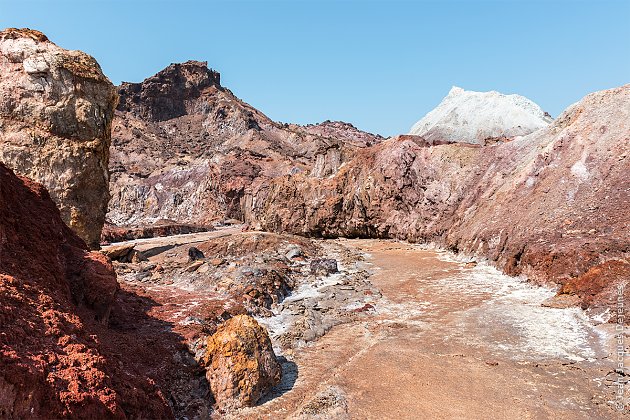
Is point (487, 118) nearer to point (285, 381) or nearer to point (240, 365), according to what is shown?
point (285, 381)

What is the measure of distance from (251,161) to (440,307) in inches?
2040

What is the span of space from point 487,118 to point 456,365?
84075mm

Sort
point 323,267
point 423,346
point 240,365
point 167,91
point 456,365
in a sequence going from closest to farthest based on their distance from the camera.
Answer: point 240,365, point 456,365, point 423,346, point 323,267, point 167,91

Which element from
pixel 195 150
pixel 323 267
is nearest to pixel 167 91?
pixel 195 150

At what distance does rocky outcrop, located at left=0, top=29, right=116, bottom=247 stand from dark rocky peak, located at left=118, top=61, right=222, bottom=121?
8016 cm

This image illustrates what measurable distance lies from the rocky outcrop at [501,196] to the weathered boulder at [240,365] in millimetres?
11225

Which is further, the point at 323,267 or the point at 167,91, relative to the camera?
the point at 167,91

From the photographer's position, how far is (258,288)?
1336 centimetres

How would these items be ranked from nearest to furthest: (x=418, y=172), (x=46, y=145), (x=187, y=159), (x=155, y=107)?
(x=46, y=145) < (x=418, y=172) < (x=187, y=159) < (x=155, y=107)

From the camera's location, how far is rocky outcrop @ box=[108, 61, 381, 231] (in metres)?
56.6

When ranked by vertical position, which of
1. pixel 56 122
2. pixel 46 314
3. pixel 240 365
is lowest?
pixel 240 365

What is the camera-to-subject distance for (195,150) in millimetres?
84750

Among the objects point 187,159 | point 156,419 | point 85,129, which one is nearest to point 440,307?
point 156,419

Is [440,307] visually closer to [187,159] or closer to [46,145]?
[46,145]
